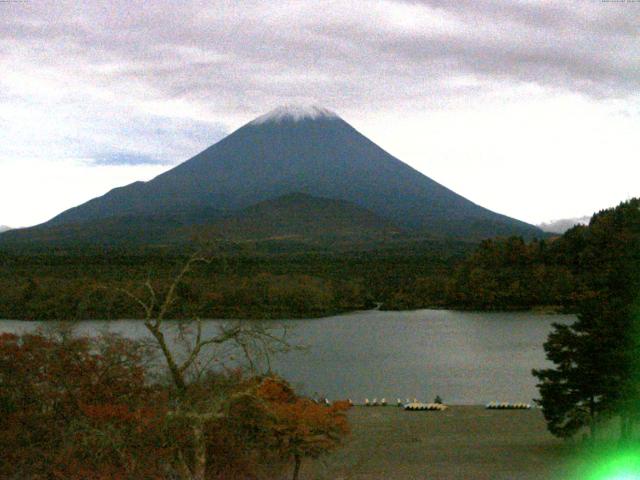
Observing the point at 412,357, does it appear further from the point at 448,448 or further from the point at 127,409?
the point at 127,409

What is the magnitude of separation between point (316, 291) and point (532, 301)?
1300 centimetres

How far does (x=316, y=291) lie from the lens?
41.9 m

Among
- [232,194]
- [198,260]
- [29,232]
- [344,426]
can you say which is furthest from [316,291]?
[232,194]

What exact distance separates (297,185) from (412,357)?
243 ft

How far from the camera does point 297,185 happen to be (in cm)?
9794

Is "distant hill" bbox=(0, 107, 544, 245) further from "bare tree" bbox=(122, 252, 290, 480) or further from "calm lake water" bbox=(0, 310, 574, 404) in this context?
"bare tree" bbox=(122, 252, 290, 480)

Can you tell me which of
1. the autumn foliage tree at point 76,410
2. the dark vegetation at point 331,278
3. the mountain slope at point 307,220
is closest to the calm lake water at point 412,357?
the dark vegetation at point 331,278

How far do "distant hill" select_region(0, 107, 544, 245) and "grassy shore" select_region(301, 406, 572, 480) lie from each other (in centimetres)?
6361

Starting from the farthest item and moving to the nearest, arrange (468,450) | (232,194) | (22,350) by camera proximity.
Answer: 1. (232,194)
2. (468,450)
3. (22,350)

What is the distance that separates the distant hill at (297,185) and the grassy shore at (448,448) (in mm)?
63611

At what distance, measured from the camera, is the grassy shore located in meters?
10.1

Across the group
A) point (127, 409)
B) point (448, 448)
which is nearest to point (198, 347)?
point (127, 409)

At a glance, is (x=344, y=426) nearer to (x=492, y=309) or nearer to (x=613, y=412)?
(x=613, y=412)

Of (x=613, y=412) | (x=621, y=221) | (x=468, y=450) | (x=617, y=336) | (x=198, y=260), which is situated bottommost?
(x=468, y=450)
